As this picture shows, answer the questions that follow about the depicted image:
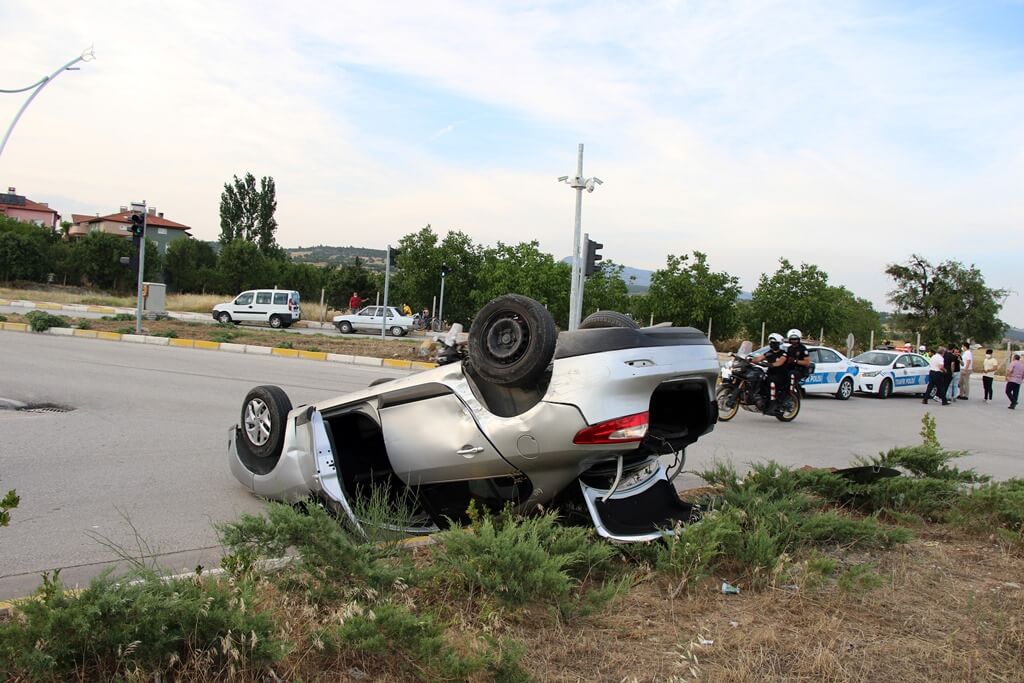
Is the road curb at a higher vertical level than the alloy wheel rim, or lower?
lower

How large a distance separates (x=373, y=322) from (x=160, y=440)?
3165 centimetres

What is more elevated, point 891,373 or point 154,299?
point 154,299

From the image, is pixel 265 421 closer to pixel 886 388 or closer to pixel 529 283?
pixel 886 388

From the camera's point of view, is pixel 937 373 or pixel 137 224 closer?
pixel 937 373

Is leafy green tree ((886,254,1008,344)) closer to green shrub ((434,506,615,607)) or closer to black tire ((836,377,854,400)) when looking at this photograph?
black tire ((836,377,854,400))

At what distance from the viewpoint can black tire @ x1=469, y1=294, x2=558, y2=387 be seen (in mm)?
4332

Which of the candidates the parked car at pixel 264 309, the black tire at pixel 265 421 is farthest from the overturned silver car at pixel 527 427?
the parked car at pixel 264 309

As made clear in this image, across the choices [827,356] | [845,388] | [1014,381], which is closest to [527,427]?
[827,356]

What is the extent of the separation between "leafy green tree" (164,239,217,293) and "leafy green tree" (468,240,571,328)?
982 inches

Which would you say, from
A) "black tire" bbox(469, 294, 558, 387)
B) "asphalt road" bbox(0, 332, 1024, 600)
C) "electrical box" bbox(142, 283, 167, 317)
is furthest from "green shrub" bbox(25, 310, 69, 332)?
"black tire" bbox(469, 294, 558, 387)

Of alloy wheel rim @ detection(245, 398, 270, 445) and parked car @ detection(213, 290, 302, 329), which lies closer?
alloy wheel rim @ detection(245, 398, 270, 445)

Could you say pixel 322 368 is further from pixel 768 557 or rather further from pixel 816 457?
pixel 768 557

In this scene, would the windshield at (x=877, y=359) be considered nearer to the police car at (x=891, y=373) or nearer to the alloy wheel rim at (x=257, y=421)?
the police car at (x=891, y=373)

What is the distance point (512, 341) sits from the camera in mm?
4457
